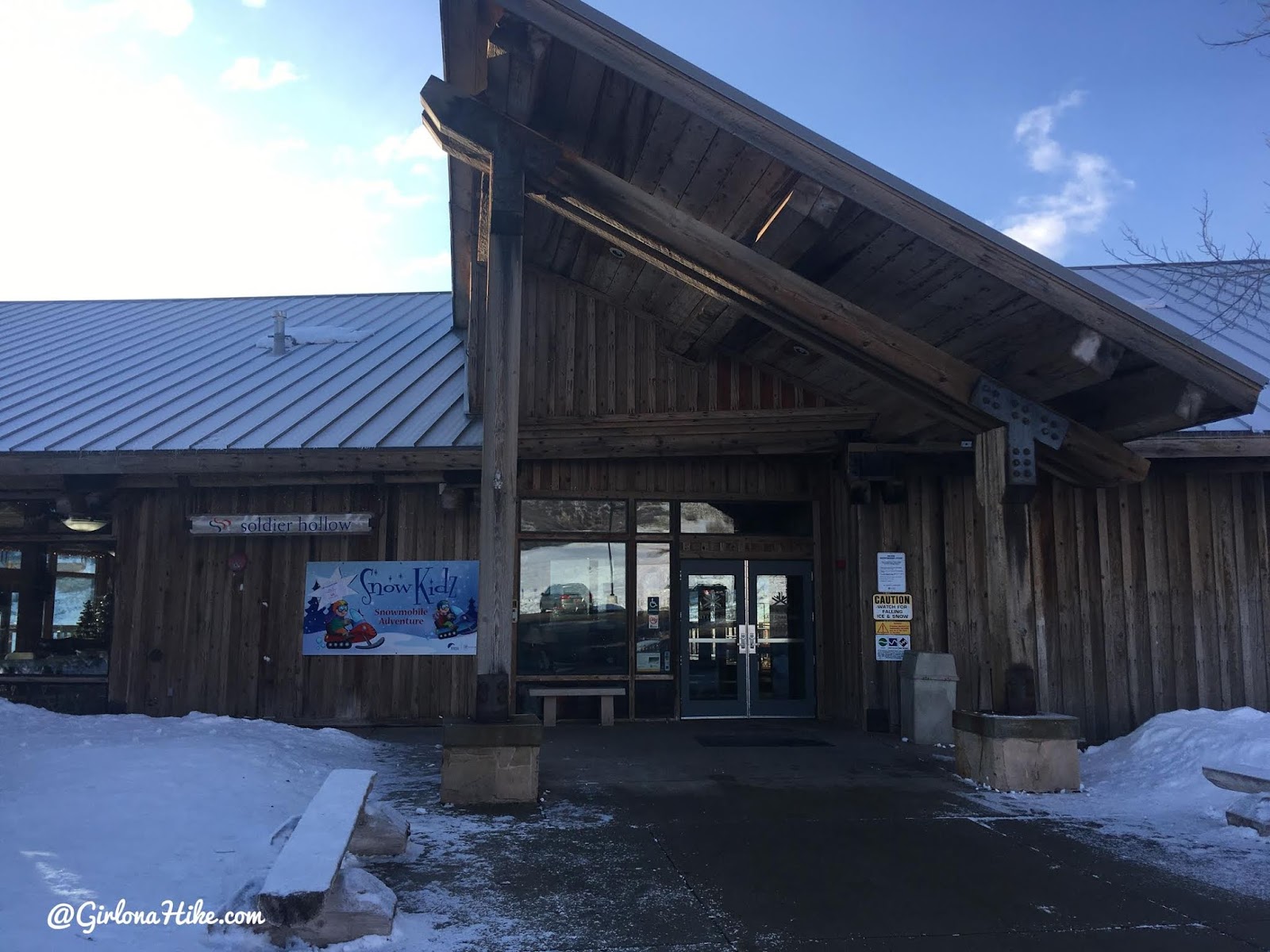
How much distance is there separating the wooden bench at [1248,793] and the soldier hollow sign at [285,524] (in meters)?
9.01

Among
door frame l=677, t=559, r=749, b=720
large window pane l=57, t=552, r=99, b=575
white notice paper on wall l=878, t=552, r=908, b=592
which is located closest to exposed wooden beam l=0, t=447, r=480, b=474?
large window pane l=57, t=552, r=99, b=575

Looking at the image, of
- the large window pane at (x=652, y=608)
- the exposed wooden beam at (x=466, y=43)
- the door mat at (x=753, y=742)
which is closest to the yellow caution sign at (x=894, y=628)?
the door mat at (x=753, y=742)

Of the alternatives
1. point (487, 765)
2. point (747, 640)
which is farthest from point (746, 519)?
point (487, 765)

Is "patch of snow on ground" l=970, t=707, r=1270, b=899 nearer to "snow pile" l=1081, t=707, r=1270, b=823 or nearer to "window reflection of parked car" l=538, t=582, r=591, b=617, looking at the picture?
"snow pile" l=1081, t=707, r=1270, b=823

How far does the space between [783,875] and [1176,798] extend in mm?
3928

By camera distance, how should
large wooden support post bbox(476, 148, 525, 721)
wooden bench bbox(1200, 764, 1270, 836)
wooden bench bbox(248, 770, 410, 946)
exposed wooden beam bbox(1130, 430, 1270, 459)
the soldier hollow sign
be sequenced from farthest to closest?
the soldier hollow sign → exposed wooden beam bbox(1130, 430, 1270, 459) → large wooden support post bbox(476, 148, 525, 721) → wooden bench bbox(1200, 764, 1270, 836) → wooden bench bbox(248, 770, 410, 946)

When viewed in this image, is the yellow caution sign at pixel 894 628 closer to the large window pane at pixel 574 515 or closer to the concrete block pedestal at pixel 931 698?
the concrete block pedestal at pixel 931 698

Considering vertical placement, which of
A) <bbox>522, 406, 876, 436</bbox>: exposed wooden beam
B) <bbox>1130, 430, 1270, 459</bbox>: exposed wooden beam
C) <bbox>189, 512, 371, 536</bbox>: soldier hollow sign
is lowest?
<bbox>189, 512, 371, 536</bbox>: soldier hollow sign

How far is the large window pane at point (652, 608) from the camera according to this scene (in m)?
12.1

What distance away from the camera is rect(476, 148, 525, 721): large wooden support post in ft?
23.3

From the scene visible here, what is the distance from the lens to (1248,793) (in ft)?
21.7

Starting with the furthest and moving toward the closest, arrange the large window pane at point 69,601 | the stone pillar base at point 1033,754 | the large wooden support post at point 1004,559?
the large window pane at point 69,601 → the large wooden support post at point 1004,559 → the stone pillar base at point 1033,754

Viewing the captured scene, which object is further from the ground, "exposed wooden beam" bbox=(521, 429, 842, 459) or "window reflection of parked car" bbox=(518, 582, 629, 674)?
"exposed wooden beam" bbox=(521, 429, 842, 459)

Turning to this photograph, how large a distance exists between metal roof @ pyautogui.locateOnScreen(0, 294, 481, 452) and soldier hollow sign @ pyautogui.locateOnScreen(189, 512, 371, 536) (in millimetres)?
1075
